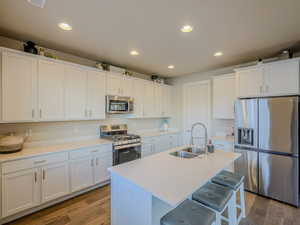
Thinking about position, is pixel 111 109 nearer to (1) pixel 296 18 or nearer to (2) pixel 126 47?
(2) pixel 126 47

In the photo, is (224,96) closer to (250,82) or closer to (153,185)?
(250,82)

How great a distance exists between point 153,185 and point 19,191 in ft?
6.91

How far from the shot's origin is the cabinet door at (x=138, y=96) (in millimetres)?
4043

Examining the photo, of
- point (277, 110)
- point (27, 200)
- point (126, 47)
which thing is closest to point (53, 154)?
point (27, 200)

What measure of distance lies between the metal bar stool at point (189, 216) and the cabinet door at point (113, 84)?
2.78 meters

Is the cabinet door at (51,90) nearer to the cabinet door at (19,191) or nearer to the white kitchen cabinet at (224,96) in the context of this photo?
the cabinet door at (19,191)

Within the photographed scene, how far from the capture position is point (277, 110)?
100 inches

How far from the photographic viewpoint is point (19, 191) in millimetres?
2104

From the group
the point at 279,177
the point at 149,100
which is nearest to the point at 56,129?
the point at 149,100

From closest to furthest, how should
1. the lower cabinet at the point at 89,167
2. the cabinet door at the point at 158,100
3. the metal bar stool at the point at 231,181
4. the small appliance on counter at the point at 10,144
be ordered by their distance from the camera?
the metal bar stool at the point at 231,181
the small appliance on counter at the point at 10,144
the lower cabinet at the point at 89,167
the cabinet door at the point at 158,100

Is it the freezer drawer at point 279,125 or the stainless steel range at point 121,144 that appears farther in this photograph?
the stainless steel range at point 121,144

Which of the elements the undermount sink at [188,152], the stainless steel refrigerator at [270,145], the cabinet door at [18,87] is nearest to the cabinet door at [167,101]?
the stainless steel refrigerator at [270,145]

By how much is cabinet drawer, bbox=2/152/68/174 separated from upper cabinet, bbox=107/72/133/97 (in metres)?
1.64

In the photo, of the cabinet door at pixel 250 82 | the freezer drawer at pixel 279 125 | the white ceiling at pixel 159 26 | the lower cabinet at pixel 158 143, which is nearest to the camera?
the white ceiling at pixel 159 26
